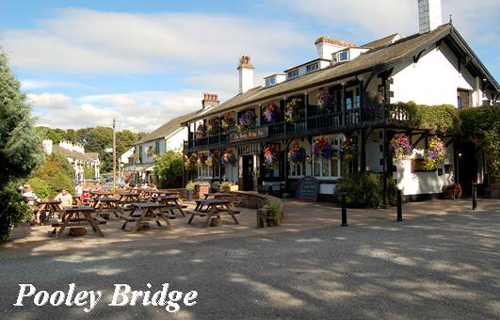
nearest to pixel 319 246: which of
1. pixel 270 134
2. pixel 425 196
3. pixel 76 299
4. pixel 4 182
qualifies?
pixel 76 299

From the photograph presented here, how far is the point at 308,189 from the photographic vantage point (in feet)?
64.7

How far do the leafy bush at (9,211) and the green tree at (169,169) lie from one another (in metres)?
24.1

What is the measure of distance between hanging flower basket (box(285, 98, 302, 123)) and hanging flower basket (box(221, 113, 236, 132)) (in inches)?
274

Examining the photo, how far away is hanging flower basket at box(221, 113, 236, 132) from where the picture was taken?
90.6 feet

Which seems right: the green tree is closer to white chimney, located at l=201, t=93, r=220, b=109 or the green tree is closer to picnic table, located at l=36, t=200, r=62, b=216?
white chimney, located at l=201, t=93, r=220, b=109

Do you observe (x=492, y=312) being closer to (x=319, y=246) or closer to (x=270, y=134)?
(x=319, y=246)

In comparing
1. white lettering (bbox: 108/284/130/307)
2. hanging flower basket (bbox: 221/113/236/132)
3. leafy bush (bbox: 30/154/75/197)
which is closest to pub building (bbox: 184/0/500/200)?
hanging flower basket (bbox: 221/113/236/132)

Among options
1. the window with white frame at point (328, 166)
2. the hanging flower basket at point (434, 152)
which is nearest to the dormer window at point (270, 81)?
the window with white frame at point (328, 166)

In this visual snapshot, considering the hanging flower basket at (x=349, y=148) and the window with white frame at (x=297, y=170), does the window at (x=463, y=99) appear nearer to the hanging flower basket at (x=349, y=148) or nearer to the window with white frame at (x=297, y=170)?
the hanging flower basket at (x=349, y=148)

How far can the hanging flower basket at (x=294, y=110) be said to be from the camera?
21.0 meters

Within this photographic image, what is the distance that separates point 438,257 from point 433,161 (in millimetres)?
11130

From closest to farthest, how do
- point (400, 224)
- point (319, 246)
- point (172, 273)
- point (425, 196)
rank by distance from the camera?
1. point (172, 273)
2. point (319, 246)
3. point (400, 224)
4. point (425, 196)

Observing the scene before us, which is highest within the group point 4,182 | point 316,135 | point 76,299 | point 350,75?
point 350,75

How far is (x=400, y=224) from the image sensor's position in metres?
11.2
